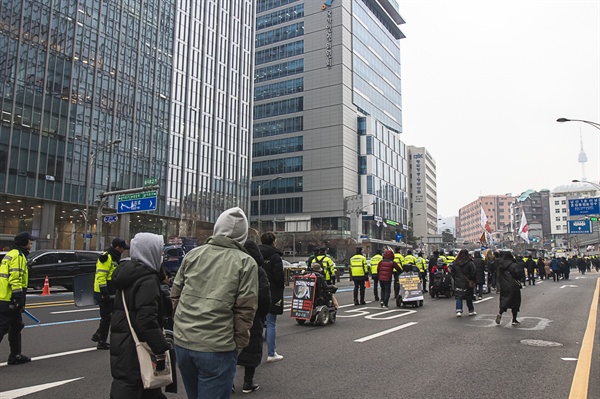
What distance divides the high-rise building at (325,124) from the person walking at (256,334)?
69389mm

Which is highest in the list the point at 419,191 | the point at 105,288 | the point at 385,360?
the point at 419,191

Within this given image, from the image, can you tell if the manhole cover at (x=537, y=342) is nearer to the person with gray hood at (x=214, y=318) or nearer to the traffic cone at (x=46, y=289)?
the person with gray hood at (x=214, y=318)

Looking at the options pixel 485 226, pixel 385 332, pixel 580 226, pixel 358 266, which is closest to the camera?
pixel 385 332

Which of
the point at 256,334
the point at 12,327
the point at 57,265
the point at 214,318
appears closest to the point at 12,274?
the point at 12,327

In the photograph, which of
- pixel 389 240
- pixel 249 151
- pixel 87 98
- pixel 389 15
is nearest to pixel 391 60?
pixel 389 15

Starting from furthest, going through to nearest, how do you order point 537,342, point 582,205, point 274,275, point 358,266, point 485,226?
point 582,205 → point 485,226 → point 358,266 → point 537,342 → point 274,275

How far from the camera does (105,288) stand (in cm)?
791

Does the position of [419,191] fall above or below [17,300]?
above

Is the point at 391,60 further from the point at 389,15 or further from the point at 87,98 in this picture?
the point at 87,98

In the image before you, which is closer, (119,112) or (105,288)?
(105,288)

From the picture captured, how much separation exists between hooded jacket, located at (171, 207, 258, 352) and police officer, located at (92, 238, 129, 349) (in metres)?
5.03

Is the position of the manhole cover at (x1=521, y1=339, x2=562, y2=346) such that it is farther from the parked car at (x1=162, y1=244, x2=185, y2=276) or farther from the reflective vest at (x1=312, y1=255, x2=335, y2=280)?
the parked car at (x1=162, y1=244, x2=185, y2=276)

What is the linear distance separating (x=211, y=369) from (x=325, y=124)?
80.3 m

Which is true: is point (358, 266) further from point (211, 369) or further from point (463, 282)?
point (211, 369)
